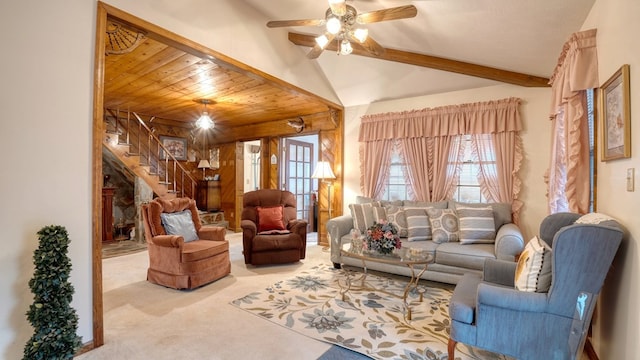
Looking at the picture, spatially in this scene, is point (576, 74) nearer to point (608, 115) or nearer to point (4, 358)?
point (608, 115)

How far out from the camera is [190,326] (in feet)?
7.84

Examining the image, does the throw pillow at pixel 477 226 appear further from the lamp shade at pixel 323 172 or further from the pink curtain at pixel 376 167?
the lamp shade at pixel 323 172

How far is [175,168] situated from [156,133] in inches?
35.5

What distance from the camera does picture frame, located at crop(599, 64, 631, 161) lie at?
1.53 metres

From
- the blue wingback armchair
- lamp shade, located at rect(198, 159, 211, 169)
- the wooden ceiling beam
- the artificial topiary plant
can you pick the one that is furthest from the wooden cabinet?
the blue wingback armchair

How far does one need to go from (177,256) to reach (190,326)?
3.15ft

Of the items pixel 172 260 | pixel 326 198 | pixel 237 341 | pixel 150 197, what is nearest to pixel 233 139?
pixel 150 197

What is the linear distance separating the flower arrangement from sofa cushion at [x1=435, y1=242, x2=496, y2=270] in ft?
2.23

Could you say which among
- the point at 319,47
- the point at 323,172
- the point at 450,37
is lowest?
the point at 323,172

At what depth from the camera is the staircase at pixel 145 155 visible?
516cm

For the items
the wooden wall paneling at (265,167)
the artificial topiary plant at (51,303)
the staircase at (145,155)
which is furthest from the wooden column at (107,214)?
the artificial topiary plant at (51,303)

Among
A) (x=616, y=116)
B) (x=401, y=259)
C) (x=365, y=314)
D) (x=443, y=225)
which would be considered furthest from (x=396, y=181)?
(x=616, y=116)

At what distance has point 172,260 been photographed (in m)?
3.17

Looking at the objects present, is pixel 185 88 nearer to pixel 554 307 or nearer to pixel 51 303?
pixel 51 303
